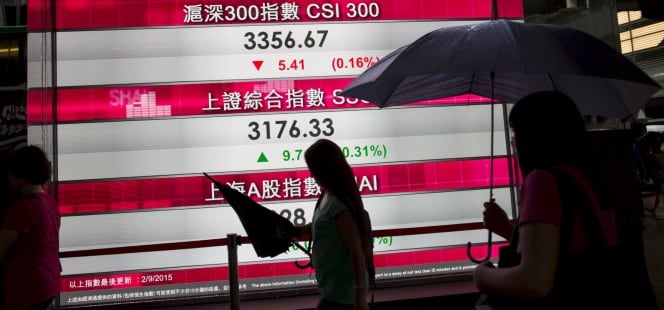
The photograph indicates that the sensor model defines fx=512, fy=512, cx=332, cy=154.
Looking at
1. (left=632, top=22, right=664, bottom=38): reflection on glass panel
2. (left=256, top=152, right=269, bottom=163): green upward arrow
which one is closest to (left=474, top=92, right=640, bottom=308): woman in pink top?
(left=256, top=152, right=269, bottom=163): green upward arrow

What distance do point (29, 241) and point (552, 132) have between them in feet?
9.15

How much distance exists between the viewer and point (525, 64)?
2.07 meters

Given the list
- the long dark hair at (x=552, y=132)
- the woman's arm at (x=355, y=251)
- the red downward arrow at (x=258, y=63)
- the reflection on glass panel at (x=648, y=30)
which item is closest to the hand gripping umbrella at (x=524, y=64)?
the long dark hair at (x=552, y=132)

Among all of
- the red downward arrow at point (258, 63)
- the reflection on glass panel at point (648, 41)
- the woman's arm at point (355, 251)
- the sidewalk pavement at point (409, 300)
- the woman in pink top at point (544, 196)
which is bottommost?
the sidewalk pavement at point (409, 300)

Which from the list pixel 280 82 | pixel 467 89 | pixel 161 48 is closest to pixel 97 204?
pixel 161 48

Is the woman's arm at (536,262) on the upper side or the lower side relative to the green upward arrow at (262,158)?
lower

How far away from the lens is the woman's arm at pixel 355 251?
99.3 inches

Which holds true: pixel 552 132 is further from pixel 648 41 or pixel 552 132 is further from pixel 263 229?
pixel 648 41

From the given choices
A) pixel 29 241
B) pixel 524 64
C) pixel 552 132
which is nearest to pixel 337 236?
pixel 524 64

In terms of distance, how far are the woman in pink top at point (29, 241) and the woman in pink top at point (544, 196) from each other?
8.18 ft

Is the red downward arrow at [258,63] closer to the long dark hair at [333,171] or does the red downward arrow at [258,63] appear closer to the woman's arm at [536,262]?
the long dark hair at [333,171]

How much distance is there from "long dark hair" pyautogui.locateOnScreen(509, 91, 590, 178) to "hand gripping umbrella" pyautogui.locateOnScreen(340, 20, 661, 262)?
539mm

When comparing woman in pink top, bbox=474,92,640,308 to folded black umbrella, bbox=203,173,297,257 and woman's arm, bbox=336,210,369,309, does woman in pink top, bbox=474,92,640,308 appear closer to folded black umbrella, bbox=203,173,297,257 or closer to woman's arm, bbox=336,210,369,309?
woman's arm, bbox=336,210,369,309

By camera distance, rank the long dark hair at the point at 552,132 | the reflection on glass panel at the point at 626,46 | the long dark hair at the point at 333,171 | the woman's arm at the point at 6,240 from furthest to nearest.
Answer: the reflection on glass panel at the point at 626,46, the woman's arm at the point at 6,240, the long dark hair at the point at 333,171, the long dark hair at the point at 552,132
